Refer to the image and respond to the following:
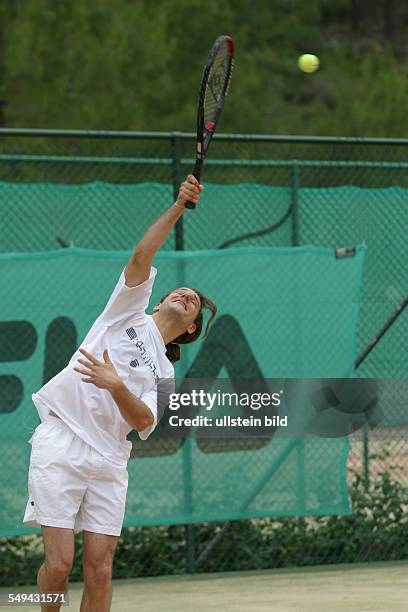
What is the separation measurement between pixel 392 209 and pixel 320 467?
1526mm

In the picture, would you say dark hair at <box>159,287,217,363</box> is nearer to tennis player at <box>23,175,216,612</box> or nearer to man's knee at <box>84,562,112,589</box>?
tennis player at <box>23,175,216,612</box>

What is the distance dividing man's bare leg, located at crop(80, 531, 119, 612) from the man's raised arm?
3.10 feet

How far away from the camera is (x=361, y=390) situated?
741cm

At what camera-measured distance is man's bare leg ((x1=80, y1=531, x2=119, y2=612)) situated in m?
4.82

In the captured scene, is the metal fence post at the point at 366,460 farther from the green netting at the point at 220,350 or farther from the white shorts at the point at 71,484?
the white shorts at the point at 71,484

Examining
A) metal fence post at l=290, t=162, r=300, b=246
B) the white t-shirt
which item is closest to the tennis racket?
the white t-shirt

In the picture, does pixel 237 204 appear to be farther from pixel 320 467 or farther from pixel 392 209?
pixel 320 467

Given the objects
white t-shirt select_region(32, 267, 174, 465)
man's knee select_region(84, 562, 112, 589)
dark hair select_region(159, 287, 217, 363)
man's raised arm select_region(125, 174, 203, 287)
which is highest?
man's raised arm select_region(125, 174, 203, 287)

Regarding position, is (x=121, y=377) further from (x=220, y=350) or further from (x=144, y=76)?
(x=144, y=76)

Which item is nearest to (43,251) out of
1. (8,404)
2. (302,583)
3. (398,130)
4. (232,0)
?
(8,404)

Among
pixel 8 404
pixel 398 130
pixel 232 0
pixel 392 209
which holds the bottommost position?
pixel 8 404

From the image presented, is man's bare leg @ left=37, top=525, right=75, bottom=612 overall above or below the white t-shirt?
below

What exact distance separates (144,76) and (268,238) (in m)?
8.86

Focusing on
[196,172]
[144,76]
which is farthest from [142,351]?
[144,76]
